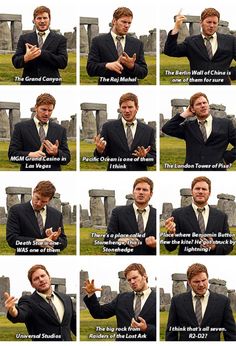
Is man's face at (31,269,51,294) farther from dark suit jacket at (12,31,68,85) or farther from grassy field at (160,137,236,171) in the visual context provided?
dark suit jacket at (12,31,68,85)

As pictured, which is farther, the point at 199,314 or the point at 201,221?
the point at 201,221

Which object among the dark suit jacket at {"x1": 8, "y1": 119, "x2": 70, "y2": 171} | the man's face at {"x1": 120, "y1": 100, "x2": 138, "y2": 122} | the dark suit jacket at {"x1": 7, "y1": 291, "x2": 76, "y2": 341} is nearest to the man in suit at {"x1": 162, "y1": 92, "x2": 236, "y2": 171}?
the man's face at {"x1": 120, "y1": 100, "x2": 138, "y2": 122}

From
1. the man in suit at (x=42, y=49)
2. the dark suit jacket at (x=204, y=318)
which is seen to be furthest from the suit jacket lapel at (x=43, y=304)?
the man in suit at (x=42, y=49)

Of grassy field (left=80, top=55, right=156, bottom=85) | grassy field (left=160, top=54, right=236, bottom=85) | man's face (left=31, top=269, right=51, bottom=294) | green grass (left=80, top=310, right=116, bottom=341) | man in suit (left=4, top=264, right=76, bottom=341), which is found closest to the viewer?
man in suit (left=4, top=264, right=76, bottom=341)

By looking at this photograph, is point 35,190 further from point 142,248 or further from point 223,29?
point 223,29

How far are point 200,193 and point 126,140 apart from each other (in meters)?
1.54

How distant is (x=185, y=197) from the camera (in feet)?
81.0

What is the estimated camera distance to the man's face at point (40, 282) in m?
24.2

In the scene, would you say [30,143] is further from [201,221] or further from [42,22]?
[201,221]

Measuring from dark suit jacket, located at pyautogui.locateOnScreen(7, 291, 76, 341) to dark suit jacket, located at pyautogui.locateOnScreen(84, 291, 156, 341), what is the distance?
1.22 feet

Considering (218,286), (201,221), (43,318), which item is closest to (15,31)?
(201,221)

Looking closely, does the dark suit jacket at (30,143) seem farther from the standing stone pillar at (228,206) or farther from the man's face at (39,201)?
the standing stone pillar at (228,206)

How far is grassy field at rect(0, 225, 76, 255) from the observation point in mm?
24547

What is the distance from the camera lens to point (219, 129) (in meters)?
24.5
